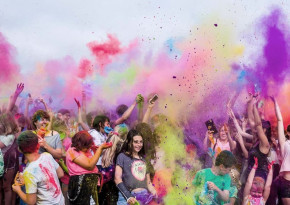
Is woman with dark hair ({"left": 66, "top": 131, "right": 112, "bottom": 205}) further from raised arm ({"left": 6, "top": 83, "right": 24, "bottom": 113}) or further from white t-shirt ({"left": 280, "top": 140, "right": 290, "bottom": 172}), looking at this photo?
white t-shirt ({"left": 280, "top": 140, "right": 290, "bottom": 172})

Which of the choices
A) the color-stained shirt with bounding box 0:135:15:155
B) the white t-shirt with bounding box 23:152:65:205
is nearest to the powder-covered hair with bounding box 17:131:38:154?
the white t-shirt with bounding box 23:152:65:205

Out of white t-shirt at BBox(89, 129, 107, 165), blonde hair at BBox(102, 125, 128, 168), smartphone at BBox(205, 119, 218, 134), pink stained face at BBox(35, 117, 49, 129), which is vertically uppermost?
smartphone at BBox(205, 119, 218, 134)

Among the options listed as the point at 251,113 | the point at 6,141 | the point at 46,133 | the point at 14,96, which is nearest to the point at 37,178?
the point at 46,133

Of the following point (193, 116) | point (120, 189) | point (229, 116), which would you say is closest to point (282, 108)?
Answer: point (229, 116)

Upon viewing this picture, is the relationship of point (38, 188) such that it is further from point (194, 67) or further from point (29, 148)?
point (194, 67)

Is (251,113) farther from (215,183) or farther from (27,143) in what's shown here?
(27,143)

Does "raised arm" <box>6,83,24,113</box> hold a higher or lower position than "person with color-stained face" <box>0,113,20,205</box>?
higher

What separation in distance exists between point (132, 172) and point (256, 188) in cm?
174

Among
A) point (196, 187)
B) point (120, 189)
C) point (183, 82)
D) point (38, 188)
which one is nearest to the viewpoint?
point (38, 188)

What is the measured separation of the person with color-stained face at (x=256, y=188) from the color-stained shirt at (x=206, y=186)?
51 centimetres

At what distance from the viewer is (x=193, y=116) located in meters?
6.34

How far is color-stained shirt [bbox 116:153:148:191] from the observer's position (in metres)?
4.68

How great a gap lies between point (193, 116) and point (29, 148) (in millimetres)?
3163

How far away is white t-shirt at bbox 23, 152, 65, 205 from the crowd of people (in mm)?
230
